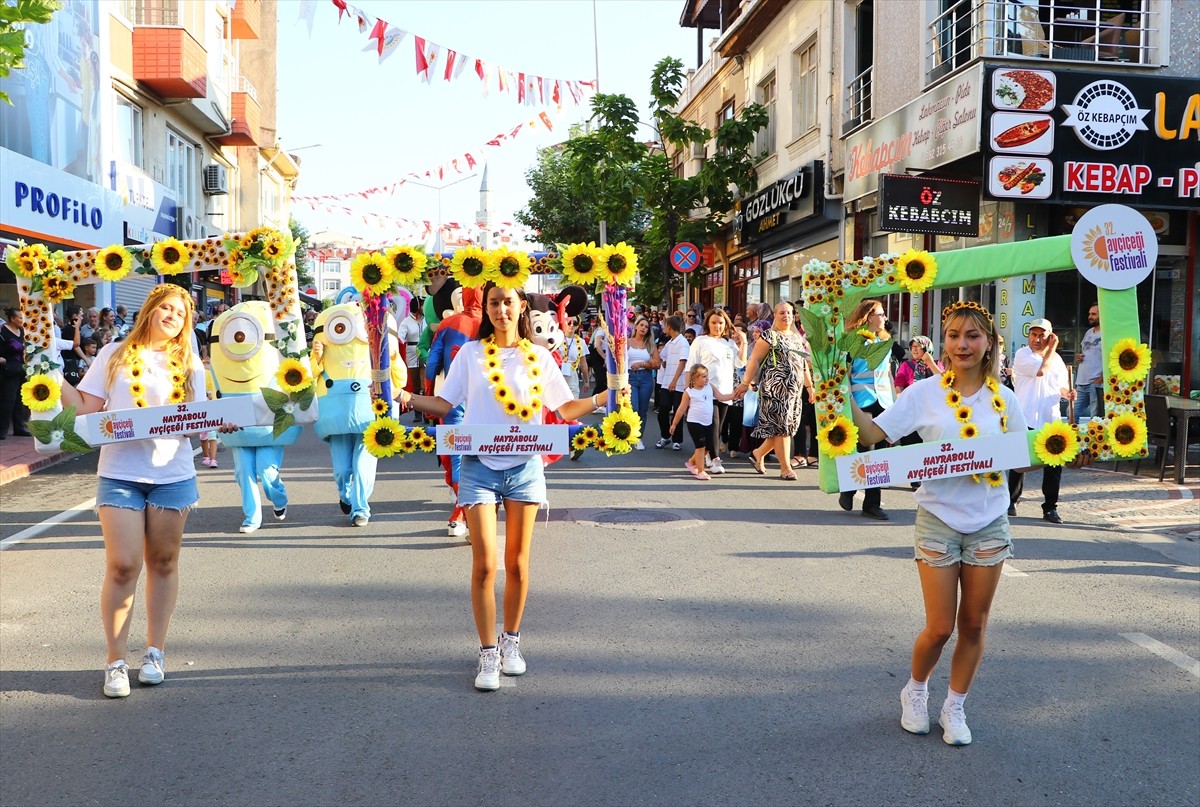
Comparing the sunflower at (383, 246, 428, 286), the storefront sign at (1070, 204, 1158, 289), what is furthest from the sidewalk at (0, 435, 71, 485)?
the storefront sign at (1070, 204, 1158, 289)

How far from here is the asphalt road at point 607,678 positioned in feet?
13.4

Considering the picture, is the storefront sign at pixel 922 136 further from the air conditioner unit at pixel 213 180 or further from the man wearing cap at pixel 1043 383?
the air conditioner unit at pixel 213 180

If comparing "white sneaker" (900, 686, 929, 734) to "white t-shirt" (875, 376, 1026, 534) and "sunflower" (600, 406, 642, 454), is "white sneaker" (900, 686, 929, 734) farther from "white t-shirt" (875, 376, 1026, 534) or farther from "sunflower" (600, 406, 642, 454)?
"sunflower" (600, 406, 642, 454)

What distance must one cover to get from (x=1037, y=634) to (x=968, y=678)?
186 centimetres

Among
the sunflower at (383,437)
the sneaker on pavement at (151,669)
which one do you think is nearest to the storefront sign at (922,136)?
the sunflower at (383,437)

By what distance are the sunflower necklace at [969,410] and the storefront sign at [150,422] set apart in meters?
3.21

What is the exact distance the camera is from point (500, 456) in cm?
504

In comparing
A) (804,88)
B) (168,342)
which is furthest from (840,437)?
(804,88)

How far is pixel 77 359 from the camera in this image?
660 inches

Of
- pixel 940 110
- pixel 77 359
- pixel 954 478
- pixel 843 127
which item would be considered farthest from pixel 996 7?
pixel 77 359

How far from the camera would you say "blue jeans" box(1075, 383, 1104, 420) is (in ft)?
47.3

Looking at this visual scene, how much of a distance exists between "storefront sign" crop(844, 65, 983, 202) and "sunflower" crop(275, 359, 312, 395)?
12.0m

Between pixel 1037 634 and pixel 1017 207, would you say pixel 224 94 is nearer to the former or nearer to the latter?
pixel 1017 207

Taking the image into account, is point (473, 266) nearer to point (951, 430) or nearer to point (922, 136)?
point (951, 430)
